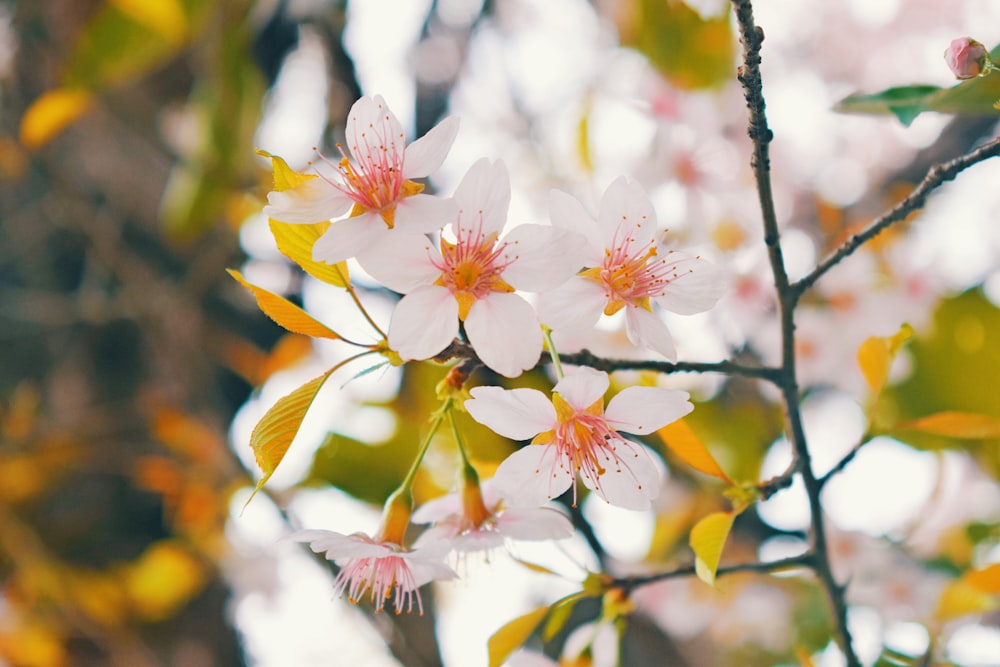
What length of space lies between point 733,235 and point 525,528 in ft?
2.26

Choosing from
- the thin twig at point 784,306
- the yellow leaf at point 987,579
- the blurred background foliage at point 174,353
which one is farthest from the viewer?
the blurred background foliage at point 174,353

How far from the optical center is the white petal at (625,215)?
1.39ft

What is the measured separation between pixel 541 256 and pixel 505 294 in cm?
3

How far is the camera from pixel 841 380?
3.65 ft

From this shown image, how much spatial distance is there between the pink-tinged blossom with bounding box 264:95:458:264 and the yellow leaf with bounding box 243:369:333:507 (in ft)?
0.24

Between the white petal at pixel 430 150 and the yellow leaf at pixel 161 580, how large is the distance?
3.63 feet

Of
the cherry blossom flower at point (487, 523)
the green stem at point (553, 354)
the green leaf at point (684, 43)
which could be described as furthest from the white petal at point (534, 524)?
the green leaf at point (684, 43)

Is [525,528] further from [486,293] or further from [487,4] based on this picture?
[487,4]

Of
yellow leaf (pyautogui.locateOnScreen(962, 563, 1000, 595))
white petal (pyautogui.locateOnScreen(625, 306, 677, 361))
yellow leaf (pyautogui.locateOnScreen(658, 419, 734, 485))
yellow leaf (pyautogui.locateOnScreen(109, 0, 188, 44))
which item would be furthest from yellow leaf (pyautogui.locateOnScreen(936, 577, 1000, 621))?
yellow leaf (pyautogui.locateOnScreen(109, 0, 188, 44))

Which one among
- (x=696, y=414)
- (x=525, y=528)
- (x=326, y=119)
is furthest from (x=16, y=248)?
(x=525, y=528)

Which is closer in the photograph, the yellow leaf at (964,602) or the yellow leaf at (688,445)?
the yellow leaf at (688,445)

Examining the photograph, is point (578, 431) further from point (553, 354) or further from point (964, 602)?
point (964, 602)

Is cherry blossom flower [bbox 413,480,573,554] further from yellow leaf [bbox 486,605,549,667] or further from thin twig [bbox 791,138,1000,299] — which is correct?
thin twig [bbox 791,138,1000,299]

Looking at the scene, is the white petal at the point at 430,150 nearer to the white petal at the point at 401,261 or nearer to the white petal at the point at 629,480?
the white petal at the point at 401,261
